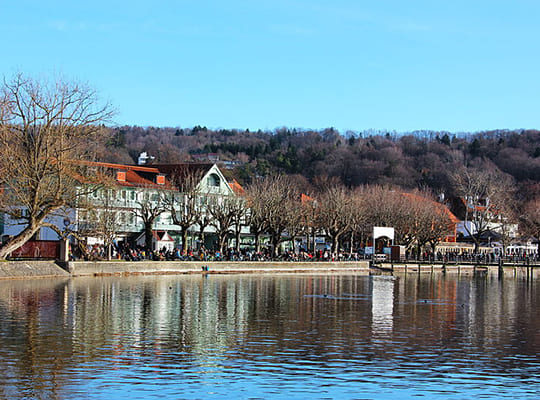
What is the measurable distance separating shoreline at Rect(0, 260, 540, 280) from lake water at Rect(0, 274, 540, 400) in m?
7.16

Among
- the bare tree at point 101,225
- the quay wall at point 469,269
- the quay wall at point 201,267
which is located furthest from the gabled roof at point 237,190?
the bare tree at point 101,225

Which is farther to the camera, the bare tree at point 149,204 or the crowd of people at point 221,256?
the bare tree at point 149,204

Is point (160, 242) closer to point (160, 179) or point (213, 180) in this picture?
point (160, 179)

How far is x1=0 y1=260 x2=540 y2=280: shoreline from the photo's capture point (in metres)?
58.4

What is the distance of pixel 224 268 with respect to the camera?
77188mm

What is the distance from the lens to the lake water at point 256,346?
22.0 meters

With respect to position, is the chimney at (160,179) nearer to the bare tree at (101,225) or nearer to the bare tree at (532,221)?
the bare tree at (101,225)

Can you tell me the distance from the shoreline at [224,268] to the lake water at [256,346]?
7.16m

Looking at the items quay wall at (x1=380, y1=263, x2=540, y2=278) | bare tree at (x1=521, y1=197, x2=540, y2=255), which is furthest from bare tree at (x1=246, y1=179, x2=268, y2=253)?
bare tree at (x1=521, y1=197, x2=540, y2=255)

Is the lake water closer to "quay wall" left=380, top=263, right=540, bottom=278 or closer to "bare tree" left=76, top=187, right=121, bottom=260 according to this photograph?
"bare tree" left=76, top=187, right=121, bottom=260

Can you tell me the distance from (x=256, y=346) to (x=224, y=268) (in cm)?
4843

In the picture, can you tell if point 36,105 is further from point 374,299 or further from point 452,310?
point 452,310

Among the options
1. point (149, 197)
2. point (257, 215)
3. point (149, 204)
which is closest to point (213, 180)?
point (149, 197)

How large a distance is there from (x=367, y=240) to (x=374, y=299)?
79.1 metres
